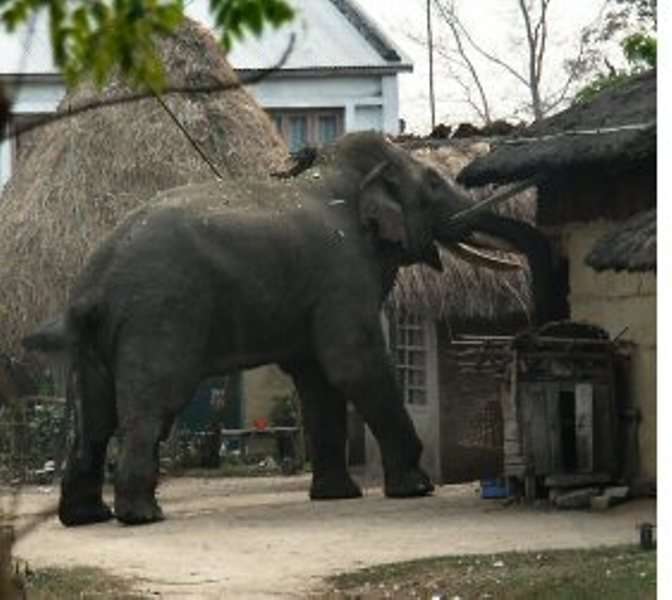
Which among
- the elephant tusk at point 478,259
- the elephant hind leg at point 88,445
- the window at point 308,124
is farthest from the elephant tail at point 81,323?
the window at point 308,124

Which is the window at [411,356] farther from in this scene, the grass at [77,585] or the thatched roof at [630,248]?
the grass at [77,585]

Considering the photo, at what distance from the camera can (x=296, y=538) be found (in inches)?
459

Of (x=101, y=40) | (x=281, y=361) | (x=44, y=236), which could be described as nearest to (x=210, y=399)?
(x=44, y=236)

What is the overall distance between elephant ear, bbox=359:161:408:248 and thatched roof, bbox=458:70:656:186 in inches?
22.9

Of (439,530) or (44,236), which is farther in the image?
(44,236)

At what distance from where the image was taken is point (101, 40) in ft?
9.04

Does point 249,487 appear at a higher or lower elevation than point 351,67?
lower

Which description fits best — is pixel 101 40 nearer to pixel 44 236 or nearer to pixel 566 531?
pixel 566 531

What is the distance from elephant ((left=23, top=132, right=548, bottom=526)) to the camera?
42.5 ft

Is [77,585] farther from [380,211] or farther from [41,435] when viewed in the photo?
[41,435]

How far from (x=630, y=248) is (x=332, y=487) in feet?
14.2

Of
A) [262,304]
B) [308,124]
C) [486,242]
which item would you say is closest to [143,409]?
[262,304]

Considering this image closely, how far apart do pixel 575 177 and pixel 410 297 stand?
3021 millimetres

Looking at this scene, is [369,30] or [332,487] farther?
[369,30]
